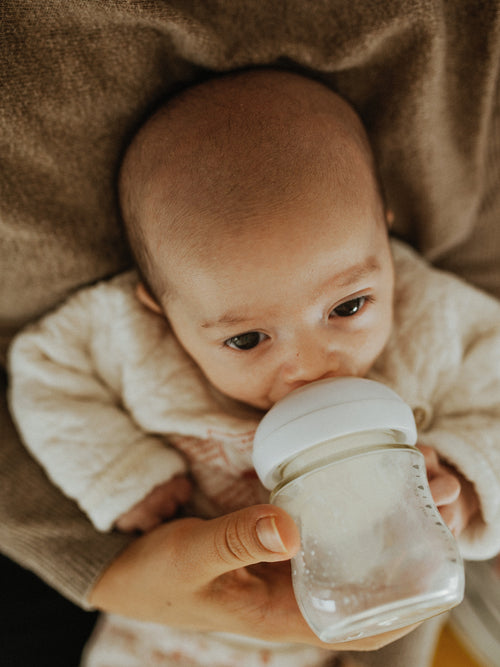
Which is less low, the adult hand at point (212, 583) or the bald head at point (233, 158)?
the bald head at point (233, 158)

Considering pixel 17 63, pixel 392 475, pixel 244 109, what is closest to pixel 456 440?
pixel 392 475

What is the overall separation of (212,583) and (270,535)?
26 centimetres

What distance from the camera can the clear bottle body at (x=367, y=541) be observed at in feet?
1.87

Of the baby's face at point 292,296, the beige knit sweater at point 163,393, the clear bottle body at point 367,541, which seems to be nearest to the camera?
the clear bottle body at point 367,541

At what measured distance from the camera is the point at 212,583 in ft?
2.60

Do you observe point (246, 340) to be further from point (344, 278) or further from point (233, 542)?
point (233, 542)

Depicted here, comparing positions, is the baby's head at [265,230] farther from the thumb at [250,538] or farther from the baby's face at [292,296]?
the thumb at [250,538]

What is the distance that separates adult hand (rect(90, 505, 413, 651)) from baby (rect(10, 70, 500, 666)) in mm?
105

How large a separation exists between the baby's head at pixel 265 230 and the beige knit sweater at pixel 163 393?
5.8 inches

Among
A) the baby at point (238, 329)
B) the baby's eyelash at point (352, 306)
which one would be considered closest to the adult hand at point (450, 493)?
the baby at point (238, 329)

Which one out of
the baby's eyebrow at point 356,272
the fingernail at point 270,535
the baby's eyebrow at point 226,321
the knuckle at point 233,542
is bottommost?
the knuckle at point 233,542

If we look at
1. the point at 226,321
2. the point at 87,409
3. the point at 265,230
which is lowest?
the point at 87,409

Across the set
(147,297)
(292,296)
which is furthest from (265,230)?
(147,297)

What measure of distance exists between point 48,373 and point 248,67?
623mm
